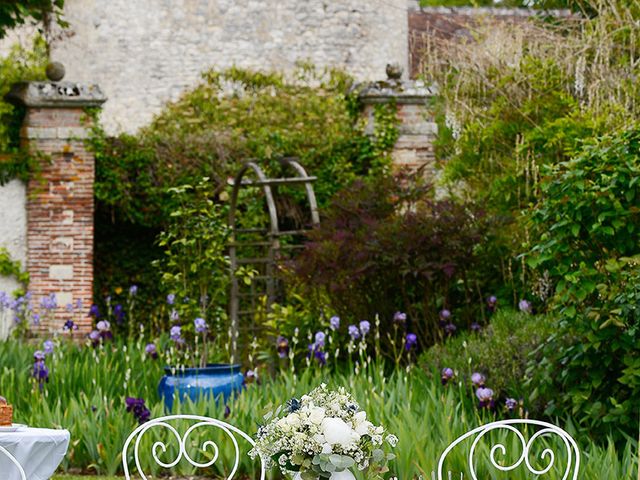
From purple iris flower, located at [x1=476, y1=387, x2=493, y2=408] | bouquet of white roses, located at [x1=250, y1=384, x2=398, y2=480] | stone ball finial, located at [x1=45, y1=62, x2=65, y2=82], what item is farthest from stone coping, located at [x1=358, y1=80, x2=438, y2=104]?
bouquet of white roses, located at [x1=250, y1=384, x2=398, y2=480]

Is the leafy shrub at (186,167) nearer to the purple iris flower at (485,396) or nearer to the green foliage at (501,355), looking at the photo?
the green foliage at (501,355)

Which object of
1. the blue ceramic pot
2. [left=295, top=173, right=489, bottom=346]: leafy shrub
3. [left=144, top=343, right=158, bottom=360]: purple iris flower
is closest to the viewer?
the blue ceramic pot

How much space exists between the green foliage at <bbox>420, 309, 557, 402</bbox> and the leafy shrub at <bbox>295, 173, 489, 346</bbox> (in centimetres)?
99

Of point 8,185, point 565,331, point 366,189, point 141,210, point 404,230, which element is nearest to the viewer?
point 565,331

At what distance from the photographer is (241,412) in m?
5.91

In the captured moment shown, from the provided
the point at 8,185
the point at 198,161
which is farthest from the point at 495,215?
the point at 8,185

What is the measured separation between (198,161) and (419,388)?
5527mm

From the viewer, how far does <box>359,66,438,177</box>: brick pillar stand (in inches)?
451

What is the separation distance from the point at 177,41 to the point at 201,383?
1299 cm

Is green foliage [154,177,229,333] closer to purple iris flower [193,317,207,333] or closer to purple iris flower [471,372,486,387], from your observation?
purple iris flower [193,317,207,333]

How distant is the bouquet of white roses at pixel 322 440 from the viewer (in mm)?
2842

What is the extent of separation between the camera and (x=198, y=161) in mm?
11664

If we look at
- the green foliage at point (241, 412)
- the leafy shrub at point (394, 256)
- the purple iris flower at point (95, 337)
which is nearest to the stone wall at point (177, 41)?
the leafy shrub at point (394, 256)

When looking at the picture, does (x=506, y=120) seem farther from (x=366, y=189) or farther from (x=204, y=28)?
(x=204, y=28)
